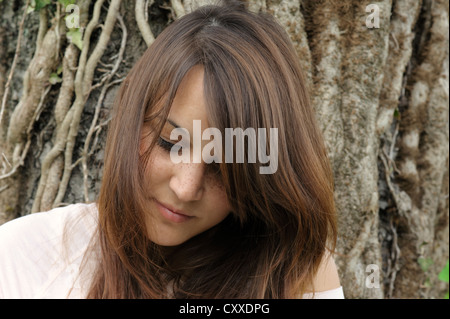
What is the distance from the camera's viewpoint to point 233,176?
51.3 inches

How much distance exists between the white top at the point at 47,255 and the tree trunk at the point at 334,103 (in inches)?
15.1

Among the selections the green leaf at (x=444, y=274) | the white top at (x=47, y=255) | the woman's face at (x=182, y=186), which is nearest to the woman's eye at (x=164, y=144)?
the woman's face at (x=182, y=186)

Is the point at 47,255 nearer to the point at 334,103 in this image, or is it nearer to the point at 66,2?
the point at 66,2

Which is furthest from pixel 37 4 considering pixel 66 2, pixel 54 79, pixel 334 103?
pixel 334 103

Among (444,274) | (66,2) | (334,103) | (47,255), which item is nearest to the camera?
(47,255)

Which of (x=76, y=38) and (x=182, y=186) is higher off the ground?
(x=76, y=38)

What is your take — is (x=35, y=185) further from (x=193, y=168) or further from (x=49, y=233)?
(x=193, y=168)

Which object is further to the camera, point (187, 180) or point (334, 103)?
point (334, 103)

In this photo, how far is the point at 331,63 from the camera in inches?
79.5

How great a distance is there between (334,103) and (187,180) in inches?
37.9

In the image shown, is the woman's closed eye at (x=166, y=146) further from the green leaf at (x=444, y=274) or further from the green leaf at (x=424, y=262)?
the green leaf at (x=444, y=274)

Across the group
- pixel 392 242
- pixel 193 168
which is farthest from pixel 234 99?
pixel 392 242

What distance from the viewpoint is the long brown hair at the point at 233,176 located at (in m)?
1.30

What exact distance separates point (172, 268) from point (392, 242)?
122 centimetres
